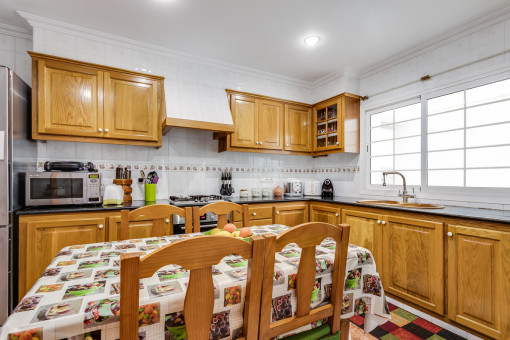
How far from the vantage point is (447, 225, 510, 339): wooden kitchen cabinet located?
1.67m

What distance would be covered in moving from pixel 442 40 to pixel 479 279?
2.18 meters

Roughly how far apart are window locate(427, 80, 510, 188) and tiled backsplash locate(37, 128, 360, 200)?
98 centimetres

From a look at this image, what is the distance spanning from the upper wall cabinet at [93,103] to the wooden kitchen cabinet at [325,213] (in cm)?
200

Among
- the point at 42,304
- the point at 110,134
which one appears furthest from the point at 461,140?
the point at 110,134

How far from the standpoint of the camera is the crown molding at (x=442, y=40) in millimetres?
2170

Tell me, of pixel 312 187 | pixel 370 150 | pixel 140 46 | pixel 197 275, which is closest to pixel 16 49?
pixel 140 46

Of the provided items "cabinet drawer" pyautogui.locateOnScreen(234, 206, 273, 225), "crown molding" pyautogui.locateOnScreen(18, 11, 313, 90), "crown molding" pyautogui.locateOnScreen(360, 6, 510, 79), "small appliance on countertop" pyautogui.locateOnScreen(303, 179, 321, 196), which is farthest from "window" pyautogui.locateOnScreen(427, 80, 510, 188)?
"crown molding" pyautogui.locateOnScreen(18, 11, 313, 90)

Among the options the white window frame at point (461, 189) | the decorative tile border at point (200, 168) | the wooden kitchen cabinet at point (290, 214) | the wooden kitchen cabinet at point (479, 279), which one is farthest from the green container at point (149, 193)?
the white window frame at point (461, 189)

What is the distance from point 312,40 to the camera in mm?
2615

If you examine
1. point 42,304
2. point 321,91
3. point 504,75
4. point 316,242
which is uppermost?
point 321,91

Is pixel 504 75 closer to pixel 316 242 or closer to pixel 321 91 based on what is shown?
pixel 321 91

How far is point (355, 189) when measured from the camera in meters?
3.42

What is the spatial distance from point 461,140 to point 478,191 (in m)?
0.50

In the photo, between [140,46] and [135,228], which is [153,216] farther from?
[140,46]
